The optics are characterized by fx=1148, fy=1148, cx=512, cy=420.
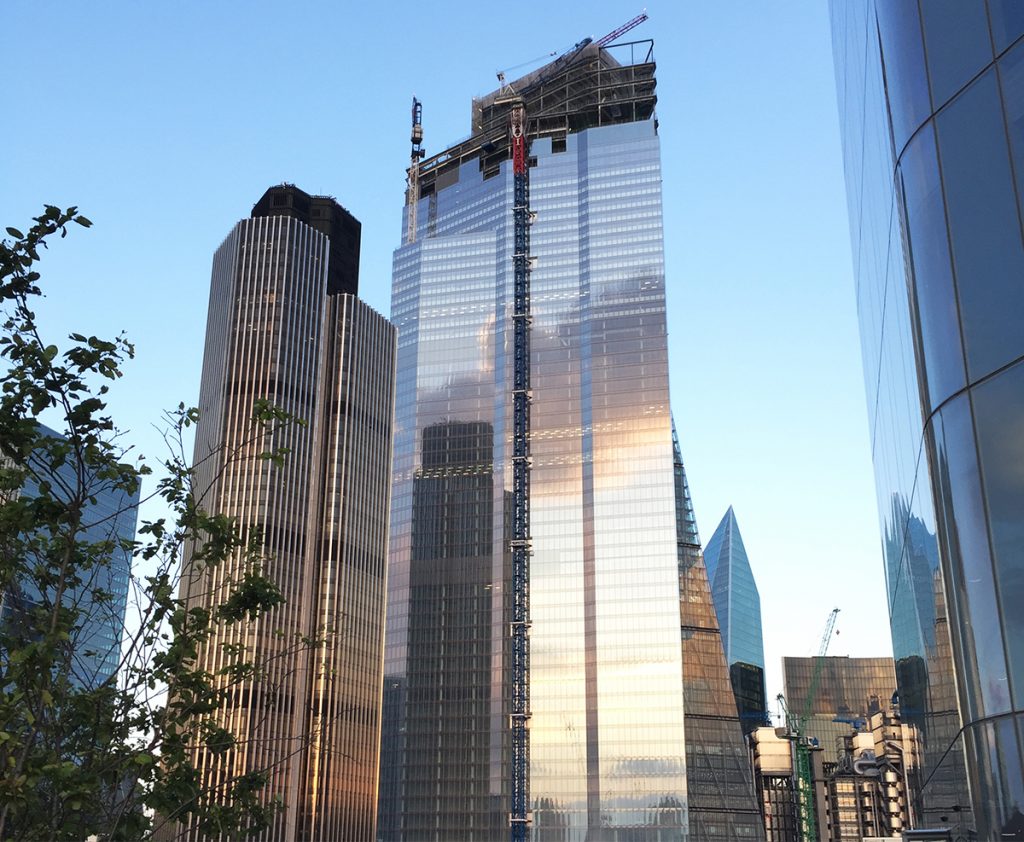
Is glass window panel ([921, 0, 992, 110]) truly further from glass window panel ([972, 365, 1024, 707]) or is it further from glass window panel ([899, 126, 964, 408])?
glass window panel ([972, 365, 1024, 707])

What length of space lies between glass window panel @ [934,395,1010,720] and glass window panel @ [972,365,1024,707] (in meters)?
0.31

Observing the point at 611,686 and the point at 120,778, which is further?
the point at 611,686

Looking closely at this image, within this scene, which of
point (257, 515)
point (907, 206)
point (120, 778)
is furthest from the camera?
point (257, 515)

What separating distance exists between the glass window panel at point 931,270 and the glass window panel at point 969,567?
2.96 ft

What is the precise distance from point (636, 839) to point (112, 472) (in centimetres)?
18613

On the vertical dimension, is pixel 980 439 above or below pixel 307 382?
below

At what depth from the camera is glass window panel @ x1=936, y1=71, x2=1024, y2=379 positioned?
926 inches

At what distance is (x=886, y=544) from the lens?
189 feet

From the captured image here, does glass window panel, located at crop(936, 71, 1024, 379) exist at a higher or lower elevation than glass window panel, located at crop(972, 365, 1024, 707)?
higher

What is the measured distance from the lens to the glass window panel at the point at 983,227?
23531mm

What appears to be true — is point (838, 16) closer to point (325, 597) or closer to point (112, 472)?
point (112, 472)

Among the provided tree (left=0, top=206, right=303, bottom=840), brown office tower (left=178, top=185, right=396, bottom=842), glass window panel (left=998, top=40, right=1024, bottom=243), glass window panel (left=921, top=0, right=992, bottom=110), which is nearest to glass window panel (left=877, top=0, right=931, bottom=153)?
glass window panel (left=921, top=0, right=992, bottom=110)

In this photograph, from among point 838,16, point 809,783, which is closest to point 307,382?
point 809,783

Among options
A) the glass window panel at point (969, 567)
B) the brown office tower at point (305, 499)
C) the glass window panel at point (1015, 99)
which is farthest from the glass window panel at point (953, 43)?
the brown office tower at point (305, 499)
